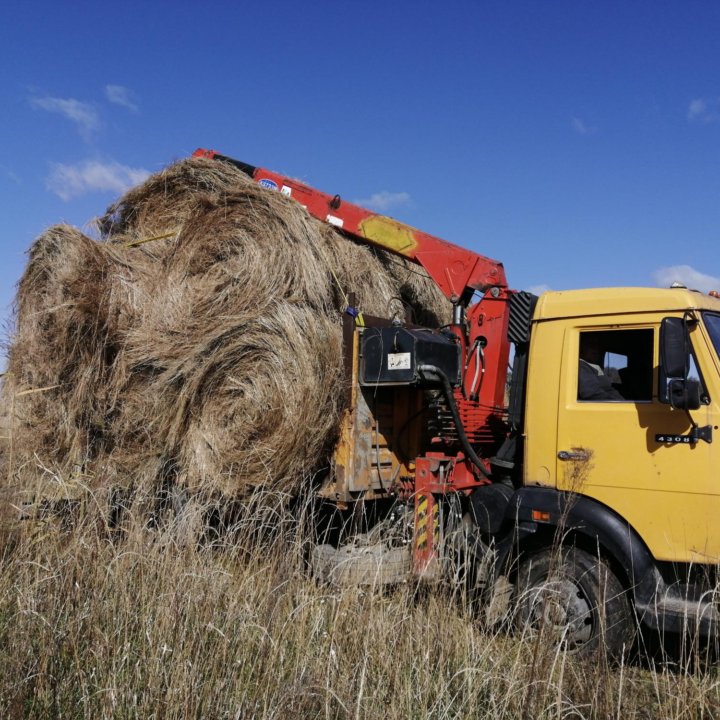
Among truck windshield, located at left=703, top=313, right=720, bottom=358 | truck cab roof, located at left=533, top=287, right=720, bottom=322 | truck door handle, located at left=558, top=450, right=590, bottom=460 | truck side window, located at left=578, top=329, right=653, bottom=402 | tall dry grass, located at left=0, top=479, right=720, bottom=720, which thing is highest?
truck cab roof, located at left=533, top=287, right=720, bottom=322

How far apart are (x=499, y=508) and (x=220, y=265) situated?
2615mm

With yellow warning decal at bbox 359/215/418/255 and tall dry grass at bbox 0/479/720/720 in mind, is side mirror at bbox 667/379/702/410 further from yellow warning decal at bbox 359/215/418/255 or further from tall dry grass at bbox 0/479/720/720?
yellow warning decal at bbox 359/215/418/255

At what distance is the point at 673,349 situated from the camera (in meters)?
4.04

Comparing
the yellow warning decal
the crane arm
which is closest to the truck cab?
the crane arm

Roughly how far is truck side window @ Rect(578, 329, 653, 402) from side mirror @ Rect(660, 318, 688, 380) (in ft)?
0.90

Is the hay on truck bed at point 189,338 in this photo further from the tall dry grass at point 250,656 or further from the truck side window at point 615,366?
the truck side window at point 615,366

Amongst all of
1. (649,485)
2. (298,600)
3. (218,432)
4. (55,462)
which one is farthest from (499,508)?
(55,462)

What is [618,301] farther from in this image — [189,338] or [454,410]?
[189,338]

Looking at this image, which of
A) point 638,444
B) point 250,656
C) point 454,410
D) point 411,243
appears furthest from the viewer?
point 411,243

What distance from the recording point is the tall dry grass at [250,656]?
2.75 metres

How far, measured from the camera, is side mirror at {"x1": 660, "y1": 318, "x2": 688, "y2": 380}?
157 inches

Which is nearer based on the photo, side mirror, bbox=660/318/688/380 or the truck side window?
side mirror, bbox=660/318/688/380

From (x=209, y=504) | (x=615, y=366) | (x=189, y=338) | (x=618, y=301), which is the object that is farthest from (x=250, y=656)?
(x=618, y=301)

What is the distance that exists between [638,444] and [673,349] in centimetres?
59
